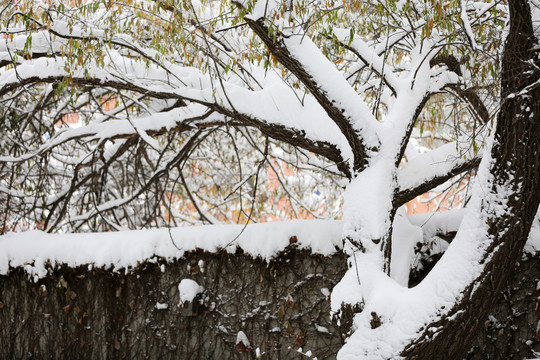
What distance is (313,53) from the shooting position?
445cm

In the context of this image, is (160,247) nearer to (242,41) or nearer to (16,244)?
(16,244)

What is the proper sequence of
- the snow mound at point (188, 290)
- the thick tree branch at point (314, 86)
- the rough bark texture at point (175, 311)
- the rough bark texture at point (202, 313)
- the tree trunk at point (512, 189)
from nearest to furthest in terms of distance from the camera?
the tree trunk at point (512, 189) < the thick tree branch at point (314, 86) < the rough bark texture at point (202, 313) < the rough bark texture at point (175, 311) < the snow mound at point (188, 290)

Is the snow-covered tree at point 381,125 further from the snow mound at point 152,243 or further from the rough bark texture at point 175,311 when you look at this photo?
the rough bark texture at point 175,311

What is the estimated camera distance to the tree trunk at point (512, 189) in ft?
12.3

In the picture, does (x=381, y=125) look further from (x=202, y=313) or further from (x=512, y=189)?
(x=202, y=313)

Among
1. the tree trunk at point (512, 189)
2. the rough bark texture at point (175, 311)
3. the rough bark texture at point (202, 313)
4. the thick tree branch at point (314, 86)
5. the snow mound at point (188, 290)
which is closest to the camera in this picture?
the tree trunk at point (512, 189)

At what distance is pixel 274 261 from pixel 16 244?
3.22m

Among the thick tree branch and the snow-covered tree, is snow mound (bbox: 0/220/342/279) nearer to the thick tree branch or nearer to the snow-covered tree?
the snow-covered tree

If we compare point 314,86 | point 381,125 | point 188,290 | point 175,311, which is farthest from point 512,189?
point 175,311

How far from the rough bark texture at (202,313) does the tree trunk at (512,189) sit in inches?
47.1

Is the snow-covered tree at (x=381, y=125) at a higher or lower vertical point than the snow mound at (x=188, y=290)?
higher

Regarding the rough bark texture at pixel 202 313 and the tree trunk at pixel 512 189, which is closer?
the tree trunk at pixel 512 189

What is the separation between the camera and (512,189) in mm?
3787

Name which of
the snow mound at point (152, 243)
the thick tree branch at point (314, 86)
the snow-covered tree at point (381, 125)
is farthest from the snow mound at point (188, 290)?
the thick tree branch at point (314, 86)
